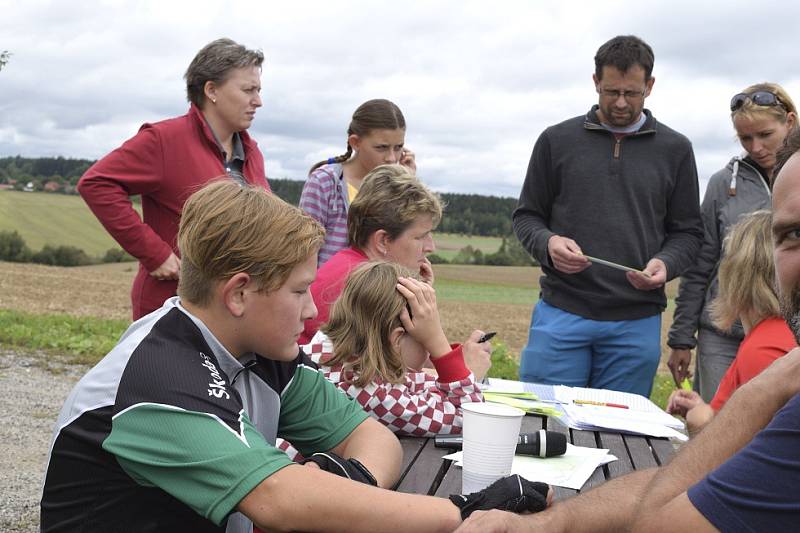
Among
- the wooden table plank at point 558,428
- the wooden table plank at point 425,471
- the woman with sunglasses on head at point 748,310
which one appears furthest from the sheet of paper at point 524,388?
the wooden table plank at point 425,471

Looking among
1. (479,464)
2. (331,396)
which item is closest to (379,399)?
(331,396)

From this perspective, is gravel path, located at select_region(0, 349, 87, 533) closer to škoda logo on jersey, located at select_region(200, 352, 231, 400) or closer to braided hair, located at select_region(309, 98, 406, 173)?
braided hair, located at select_region(309, 98, 406, 173)

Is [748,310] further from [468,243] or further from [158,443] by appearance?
[468,243]

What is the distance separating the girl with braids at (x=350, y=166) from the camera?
15.3 feet

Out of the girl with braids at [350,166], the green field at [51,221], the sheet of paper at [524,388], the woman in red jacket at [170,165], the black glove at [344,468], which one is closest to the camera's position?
the black glove at [344,468]

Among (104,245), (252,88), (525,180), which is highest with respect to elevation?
(252,88)

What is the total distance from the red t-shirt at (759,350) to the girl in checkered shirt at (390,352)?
100cm

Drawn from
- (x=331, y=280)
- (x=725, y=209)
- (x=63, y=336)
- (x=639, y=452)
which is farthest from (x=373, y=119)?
(x=63, y=336)

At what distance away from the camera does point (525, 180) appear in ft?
16.2

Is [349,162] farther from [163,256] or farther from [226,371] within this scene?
[226,371]

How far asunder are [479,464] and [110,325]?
10.2 meters

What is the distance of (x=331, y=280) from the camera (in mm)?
3557

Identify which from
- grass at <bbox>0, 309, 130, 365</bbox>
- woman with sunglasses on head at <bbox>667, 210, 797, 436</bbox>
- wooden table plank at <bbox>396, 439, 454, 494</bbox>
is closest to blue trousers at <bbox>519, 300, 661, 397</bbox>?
woman with sunglasses on head at <bbox>667, 210, 797, 436</bbox>

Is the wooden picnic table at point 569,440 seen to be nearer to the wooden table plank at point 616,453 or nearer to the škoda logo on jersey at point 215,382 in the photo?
the wooden table plank at point 616,453
